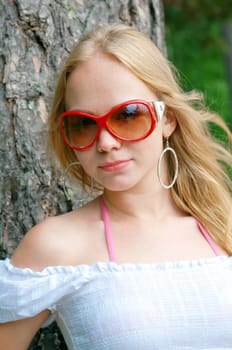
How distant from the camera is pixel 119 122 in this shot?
2119 millimetres

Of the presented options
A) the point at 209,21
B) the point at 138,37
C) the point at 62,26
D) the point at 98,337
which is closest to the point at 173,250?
the point at 98,337

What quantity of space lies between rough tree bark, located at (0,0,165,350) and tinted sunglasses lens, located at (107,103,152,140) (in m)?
0.60

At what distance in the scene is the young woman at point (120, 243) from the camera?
84.0 inches

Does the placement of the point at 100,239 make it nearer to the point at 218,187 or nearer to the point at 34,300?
the point at 34,300

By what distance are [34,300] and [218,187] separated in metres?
0.64

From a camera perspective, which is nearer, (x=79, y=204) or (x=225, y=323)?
(x=225, y=323)

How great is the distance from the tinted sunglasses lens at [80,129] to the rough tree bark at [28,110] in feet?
1.62

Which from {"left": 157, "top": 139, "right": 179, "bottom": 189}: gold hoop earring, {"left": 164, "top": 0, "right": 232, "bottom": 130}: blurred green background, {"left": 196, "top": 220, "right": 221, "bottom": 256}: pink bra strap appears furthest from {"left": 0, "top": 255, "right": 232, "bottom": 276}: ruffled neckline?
{"left": 164, "top": 0, "right": 232, "bottom": 130}: blurred green background

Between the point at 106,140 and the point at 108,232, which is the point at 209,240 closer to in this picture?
the point at 108,232

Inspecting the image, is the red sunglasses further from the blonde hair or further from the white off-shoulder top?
the white off-shoulder top

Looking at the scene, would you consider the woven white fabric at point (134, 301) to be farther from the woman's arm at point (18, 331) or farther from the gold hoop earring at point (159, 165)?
the gold hoop earring at point (159, 165)

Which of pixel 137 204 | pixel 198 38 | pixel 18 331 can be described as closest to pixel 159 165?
pixel 137 204

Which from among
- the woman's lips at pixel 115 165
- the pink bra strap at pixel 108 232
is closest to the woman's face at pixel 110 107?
the woman's lips at pixel 115 165

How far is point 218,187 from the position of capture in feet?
7.95
